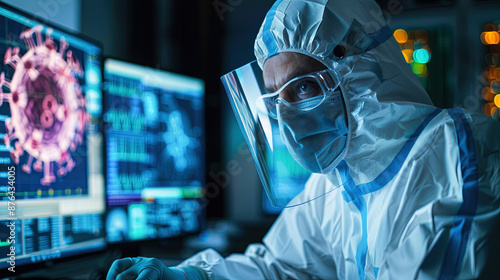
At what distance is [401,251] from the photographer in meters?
0.86

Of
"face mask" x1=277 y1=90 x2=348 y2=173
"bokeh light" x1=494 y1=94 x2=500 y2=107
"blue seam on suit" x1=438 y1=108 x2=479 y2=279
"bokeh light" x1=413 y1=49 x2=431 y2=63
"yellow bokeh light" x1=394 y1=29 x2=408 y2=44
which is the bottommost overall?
"blue seam on suit" x1=438 y1=108 x2=479 y2=279

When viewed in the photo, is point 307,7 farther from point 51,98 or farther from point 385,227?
point 51,98

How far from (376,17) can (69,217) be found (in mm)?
908

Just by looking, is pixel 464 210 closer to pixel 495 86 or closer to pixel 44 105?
pixel 44 105

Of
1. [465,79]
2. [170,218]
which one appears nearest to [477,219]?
[170,218]

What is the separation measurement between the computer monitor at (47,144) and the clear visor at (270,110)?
0.44 metres

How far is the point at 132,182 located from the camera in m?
1.49

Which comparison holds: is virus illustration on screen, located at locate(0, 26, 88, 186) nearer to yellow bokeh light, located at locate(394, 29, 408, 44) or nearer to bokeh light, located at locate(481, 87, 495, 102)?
yellow bokeh light, located at locate(394, 29, 408, 44)

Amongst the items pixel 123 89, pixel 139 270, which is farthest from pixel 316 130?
pixel 123 89

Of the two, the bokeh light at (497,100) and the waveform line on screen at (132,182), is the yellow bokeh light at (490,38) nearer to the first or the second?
the bokeh light at (497,100)

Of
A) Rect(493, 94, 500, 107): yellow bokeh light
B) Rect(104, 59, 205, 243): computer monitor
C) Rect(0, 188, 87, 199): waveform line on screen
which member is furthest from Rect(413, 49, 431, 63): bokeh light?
Rect(0, 188, 87, 199): waveform line on screen

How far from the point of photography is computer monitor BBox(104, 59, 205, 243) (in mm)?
1411

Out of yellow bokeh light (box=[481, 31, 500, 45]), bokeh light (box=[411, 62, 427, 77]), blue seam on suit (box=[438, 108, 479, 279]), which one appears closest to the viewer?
blue seam on suit (box=[438, 108, 479, 279])

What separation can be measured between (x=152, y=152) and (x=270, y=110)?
0.71m
